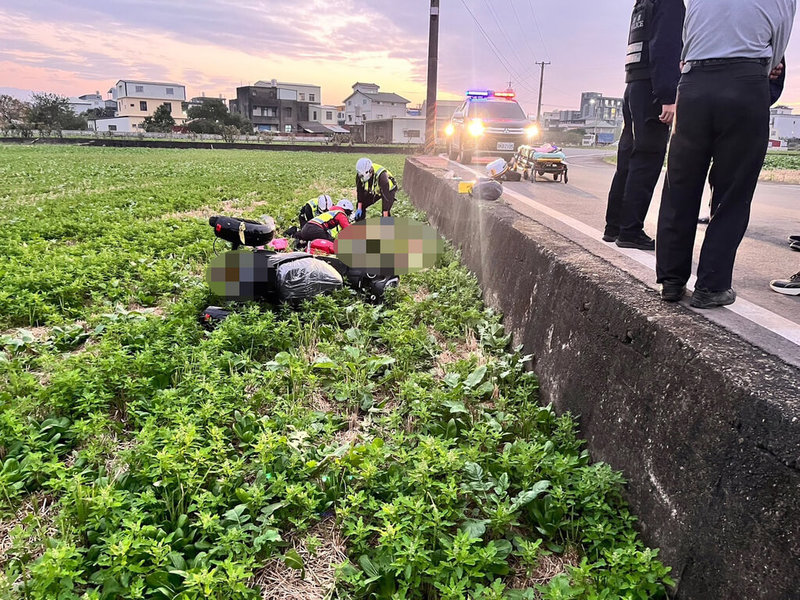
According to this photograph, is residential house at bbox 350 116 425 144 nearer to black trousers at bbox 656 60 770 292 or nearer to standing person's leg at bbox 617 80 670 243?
standing person's leg at bbox 617 80 670 243

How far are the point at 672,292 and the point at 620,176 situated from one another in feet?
6.59

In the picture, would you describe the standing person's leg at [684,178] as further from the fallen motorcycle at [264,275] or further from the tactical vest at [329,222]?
the tactical vest at [329,222]

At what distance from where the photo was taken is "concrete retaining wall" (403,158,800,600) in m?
1.61

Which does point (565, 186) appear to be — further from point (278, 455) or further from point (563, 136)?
point (563, 136)

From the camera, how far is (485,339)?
4.22m

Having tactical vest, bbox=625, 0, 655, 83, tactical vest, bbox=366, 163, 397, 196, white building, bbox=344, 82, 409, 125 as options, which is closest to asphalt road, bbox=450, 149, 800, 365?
tactical vest, bbox=625, 0, 655, 83

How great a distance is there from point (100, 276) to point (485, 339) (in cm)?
396

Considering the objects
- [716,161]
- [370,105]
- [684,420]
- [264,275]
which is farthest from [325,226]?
[370,105]

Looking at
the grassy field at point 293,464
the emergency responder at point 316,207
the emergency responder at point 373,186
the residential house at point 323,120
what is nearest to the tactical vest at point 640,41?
the grassy field at point 293,464

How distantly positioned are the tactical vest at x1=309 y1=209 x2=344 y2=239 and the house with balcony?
78893 mm

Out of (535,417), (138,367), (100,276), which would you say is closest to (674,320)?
(535,417)

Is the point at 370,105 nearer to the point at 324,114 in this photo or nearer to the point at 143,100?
the point at 324,114

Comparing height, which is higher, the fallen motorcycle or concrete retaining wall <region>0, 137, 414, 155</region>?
concrete retaining wall <region>0, 137, 414, 155</region>

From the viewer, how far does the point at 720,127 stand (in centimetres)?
248
